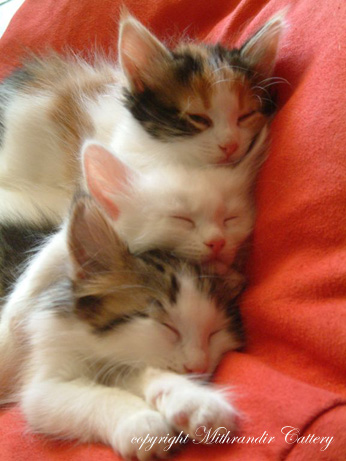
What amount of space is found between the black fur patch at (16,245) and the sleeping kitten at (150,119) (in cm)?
4

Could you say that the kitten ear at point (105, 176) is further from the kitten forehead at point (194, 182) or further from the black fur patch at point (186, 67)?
the black fur patch at point (186, 67)

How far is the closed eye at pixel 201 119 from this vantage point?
4.33ft

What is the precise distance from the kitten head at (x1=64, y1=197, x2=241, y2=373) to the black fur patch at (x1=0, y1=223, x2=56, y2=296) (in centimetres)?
38

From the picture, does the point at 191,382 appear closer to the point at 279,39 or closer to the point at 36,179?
the point at 279,39

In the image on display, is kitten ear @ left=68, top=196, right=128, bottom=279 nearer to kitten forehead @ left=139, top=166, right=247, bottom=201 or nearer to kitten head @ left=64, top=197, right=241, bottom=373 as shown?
kitten head @ left=64, top=197, right=241, bottom=373

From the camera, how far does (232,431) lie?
0.83m

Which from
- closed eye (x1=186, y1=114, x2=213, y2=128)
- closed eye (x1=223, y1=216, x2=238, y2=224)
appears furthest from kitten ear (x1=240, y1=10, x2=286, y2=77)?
closed eye (x1=223, y1=216, x2=238, y2=224)

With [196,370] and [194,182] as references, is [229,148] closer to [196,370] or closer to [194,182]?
[194,182]

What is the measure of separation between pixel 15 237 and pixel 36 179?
372 millimetres

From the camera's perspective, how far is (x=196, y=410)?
33.2 inches

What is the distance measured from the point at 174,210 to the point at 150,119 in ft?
1.17

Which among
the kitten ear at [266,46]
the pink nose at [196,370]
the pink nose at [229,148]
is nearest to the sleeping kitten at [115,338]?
the pink nose at [196,370]

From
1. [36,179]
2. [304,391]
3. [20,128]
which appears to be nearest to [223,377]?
[304,391]

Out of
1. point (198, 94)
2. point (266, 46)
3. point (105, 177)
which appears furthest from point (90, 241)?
point (266, 46)
